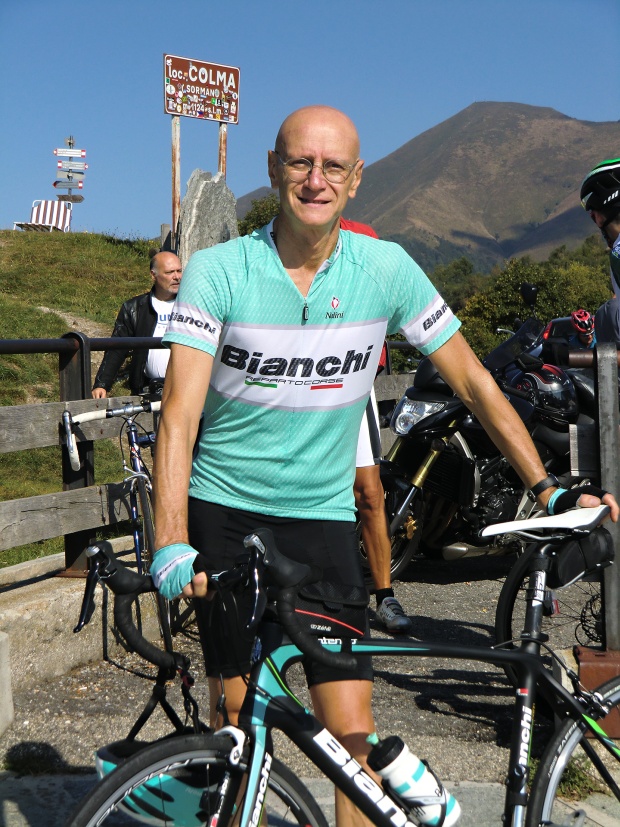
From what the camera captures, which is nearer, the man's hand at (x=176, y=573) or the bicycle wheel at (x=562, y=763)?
the man's hand at (x=176, y=573)

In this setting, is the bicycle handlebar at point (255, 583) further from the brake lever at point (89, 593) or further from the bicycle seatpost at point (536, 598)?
the bicycle seatpost at point (536, 598)

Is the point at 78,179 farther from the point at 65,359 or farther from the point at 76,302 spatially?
the point at 65,359

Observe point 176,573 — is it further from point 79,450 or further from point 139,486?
point 79,450

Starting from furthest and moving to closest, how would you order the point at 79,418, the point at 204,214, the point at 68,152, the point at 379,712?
the point at 68,152, the point at 204,214, the point at 79,418, the point at 379,712

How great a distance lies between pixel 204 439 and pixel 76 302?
637 inches

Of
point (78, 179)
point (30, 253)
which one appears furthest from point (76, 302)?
point (78, 179)

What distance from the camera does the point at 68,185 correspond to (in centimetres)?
2888

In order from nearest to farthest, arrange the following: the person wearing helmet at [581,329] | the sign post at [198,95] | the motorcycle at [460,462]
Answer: the motorcycle at [460,462] < the person wearing helmet at [581,329] < the sign post at [198,95]

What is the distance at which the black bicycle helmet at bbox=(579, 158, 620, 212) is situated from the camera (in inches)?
177

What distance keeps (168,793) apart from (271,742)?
0.81 feet

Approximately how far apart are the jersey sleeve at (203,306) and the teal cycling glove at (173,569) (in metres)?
0.57

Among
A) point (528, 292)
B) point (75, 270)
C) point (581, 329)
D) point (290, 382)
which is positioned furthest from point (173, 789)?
point (75, 270)

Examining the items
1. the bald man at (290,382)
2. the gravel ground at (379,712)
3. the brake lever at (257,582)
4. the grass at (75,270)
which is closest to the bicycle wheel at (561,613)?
the gravel ground at (379,712)

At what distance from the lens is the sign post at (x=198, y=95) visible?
67.2 feet
